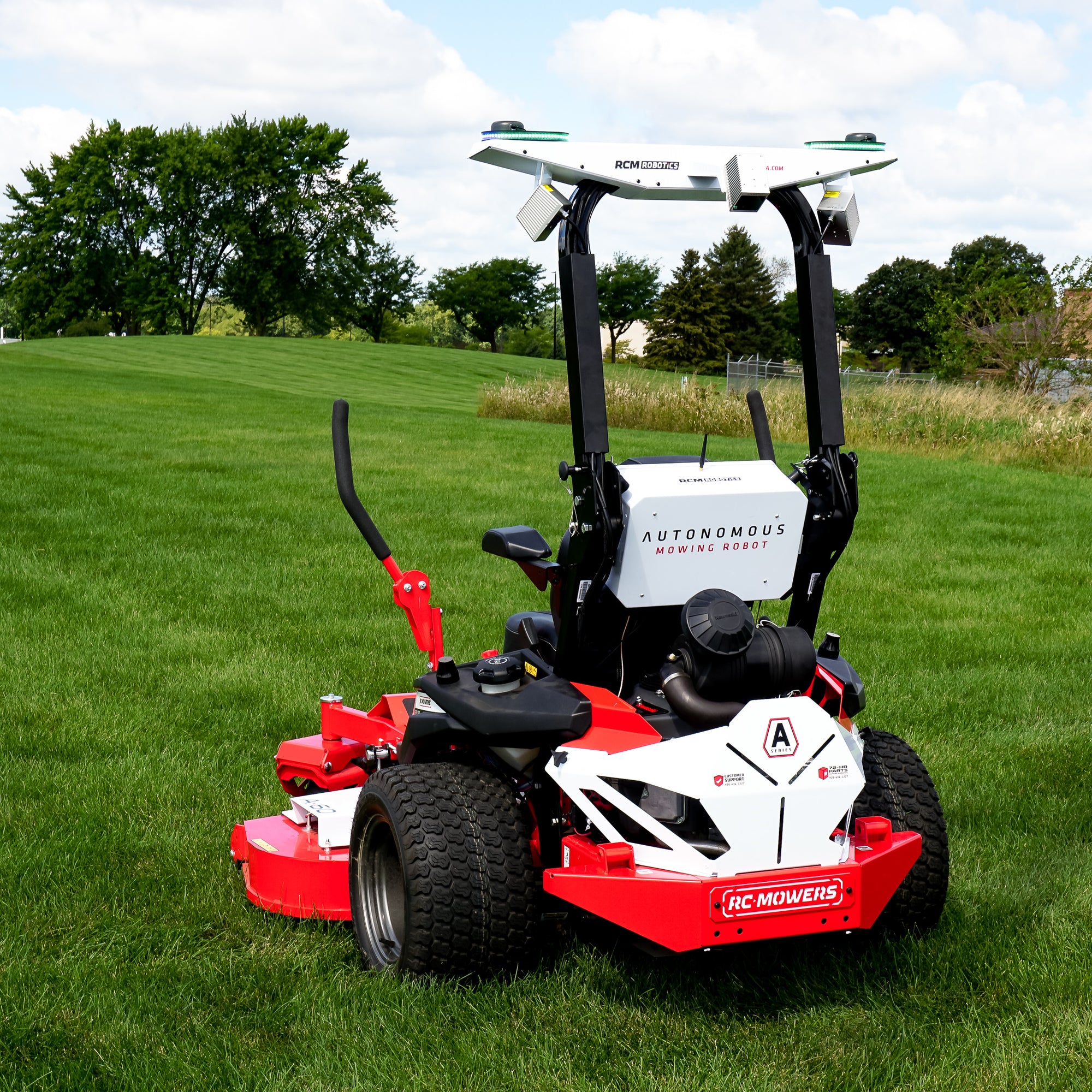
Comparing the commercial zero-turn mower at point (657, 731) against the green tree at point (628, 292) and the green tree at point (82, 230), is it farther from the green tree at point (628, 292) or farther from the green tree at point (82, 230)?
the green tree at point (628, 292)

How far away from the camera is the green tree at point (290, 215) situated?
66375 mm

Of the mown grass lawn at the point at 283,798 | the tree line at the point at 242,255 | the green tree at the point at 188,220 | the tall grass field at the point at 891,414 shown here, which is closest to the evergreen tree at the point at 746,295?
the tree line at the point at 242,255

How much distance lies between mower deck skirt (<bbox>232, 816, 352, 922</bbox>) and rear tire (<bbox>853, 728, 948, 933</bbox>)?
1.53 m

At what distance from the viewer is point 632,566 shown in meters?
3.24

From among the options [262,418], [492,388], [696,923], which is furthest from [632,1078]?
[492,388]

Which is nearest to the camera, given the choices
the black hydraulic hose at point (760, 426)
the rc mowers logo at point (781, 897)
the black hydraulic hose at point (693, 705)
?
the rc mowers logo at point (781, 897)

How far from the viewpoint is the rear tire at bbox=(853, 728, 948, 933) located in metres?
3.57

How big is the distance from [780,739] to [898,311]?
7476cm

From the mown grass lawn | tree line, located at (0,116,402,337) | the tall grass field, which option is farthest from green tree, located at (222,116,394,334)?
the mown grass lawn

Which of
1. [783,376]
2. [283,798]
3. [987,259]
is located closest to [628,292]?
[987,259]

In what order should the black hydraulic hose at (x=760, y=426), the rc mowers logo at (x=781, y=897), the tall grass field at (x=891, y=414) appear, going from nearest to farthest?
the rc mowers logo at (x=781, y=897)
the black hydraulic hose at (x=760, y=426)
the tall grass field at (x=891, y=414)

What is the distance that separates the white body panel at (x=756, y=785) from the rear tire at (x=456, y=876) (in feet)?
1.09

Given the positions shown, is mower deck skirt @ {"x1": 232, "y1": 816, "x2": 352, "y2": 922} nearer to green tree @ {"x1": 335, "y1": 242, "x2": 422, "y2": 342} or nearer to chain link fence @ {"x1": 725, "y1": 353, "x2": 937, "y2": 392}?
chain link fence @ {"x1": 725, "y1": 353, "x2": 937, "y2": 392}

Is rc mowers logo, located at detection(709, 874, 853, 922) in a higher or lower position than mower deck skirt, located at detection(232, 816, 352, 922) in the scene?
higher
